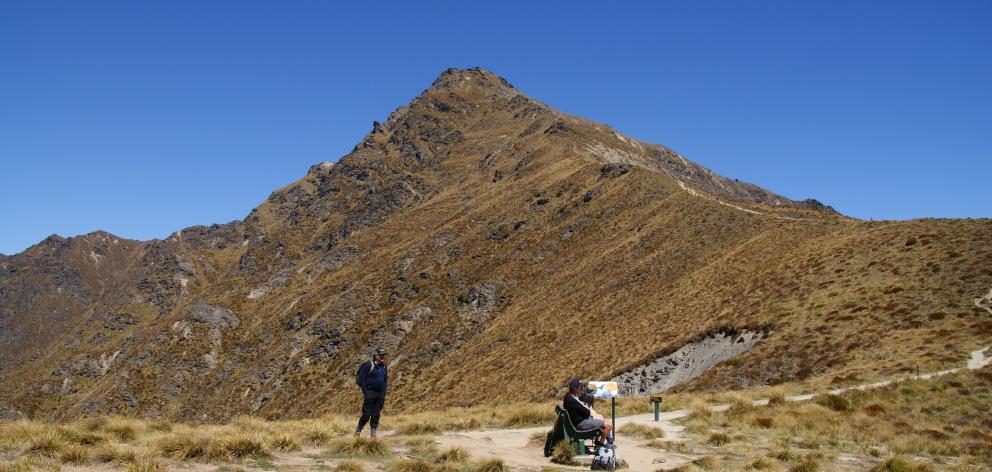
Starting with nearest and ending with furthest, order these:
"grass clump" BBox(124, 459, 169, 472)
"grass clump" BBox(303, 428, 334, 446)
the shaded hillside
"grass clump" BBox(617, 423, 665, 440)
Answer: "grass clump" BBox(124, 459, 169, 472) < "grass clump" BBox(303, 428, 334, 446) < "grass clump" BBox(617, 423, 665, 440) < the shaded hillside

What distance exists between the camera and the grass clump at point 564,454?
1362 centimetres

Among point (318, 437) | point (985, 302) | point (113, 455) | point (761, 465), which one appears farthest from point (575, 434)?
point (985, 302)

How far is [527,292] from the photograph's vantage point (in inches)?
3127

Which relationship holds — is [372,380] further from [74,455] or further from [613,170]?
[613,170]

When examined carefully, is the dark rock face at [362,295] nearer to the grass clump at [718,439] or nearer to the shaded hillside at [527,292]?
the shaded hillside at [527,292]

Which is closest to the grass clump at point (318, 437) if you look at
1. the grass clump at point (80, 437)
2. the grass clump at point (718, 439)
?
the grass clump at point (80, 437)

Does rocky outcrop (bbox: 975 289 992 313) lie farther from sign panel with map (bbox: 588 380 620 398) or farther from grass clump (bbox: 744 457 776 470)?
sign panel with map (bbox: 588 380 620 398)

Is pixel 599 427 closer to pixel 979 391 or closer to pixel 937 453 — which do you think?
pixel 937 453

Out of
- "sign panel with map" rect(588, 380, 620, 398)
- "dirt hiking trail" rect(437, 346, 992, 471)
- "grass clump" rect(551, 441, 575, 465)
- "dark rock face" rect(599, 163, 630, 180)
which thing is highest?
"dark rock face" rect(599, 163, 630, 180)

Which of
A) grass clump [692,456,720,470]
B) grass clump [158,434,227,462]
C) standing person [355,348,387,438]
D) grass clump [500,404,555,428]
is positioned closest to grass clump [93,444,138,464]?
grass clump [158,434,227,462]

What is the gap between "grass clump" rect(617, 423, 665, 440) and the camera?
695 inches

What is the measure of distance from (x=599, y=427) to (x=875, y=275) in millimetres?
33222

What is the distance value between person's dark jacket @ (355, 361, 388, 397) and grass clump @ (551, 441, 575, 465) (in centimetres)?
450

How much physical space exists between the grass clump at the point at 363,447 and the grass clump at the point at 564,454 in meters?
3.64
